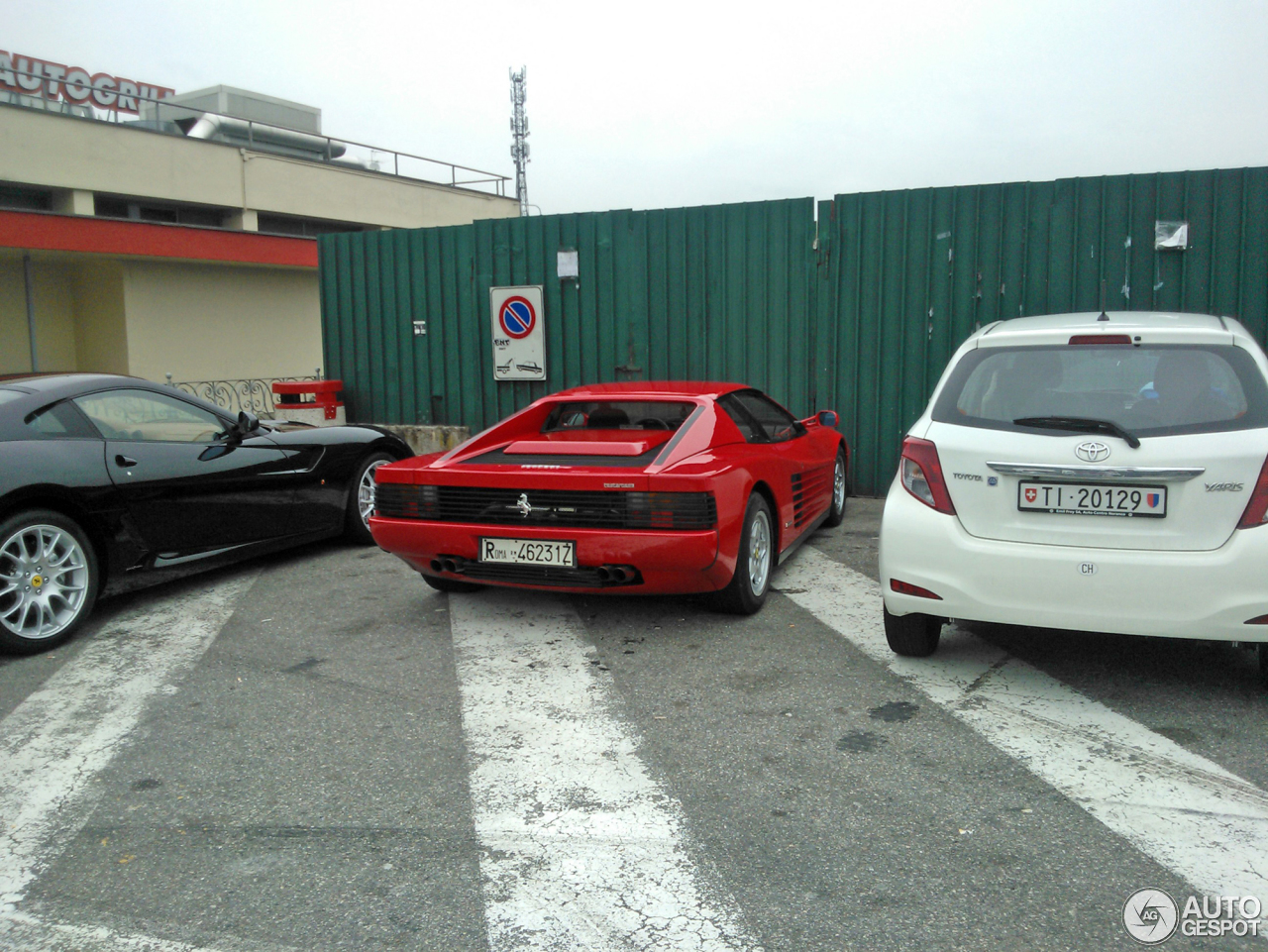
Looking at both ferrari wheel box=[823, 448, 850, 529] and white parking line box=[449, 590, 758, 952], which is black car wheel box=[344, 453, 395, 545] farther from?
ferrari wheel box=[823, 448, 850, 529]

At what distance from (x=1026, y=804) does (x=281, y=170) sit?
26026 millimetres

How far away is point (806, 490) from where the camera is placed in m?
6.39

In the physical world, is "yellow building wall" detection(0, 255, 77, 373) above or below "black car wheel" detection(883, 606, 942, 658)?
above

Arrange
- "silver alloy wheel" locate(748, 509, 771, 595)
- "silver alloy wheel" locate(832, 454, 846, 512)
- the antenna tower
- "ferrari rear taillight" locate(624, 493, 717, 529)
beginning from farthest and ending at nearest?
the antenna tower
"silver alloy wheel" locate(832, 454, 846, 512)
"silver alloy wheel" locate(748, 509, 771, 595)
"ferrari rear taillight" locate(624, 493, 717, 529)

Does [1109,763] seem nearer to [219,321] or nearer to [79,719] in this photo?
[79,719]

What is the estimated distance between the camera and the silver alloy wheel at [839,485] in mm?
7543

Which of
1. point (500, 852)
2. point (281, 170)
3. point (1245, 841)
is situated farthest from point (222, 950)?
point (281, 170)

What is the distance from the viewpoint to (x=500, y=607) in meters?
5.52

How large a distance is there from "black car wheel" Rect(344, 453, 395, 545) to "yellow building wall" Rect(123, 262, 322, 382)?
16.0m

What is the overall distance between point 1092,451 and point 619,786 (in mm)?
2166

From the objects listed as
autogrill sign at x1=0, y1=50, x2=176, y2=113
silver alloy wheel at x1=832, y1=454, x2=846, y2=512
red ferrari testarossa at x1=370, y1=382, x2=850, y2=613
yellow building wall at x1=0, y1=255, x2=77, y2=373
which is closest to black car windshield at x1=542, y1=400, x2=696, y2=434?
red ferrari testarossa at x1=370, y1=382, x2=850, y2=613

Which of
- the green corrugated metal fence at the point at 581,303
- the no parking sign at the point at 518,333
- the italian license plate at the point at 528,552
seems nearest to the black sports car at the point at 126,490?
the italian license plate at the point at 528,552

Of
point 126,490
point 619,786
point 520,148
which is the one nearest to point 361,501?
point 126,490

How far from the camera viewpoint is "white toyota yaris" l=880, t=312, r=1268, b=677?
3.51 m
